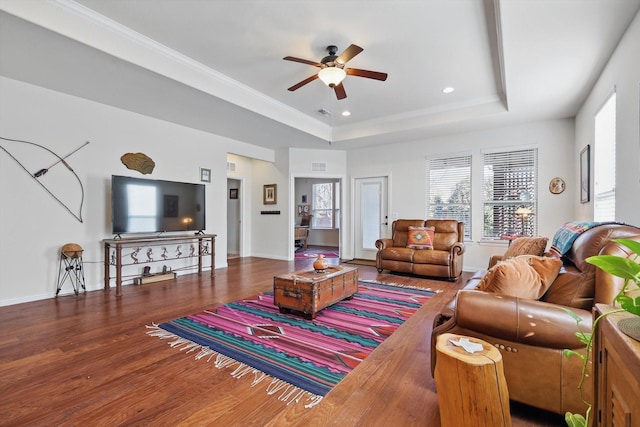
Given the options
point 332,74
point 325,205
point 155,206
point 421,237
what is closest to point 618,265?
point 332,74

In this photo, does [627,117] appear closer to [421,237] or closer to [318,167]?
[421,237]

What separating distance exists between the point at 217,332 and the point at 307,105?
3.69m

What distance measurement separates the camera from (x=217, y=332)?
2.68 metres

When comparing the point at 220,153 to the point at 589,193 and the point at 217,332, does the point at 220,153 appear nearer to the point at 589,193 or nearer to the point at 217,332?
the point at 217,332

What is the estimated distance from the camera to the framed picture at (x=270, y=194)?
23.2 feet

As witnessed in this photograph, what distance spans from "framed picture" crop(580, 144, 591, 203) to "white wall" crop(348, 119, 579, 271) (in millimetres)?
549

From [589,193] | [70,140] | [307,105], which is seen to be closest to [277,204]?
[307,105]

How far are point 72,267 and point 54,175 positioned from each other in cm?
120

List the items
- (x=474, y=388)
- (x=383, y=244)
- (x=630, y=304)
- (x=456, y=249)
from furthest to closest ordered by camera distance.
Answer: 1. (x=383, y=244)
2. (x=456, y=249)
3. (x=474, y=388)
4. (x=630, y=304)

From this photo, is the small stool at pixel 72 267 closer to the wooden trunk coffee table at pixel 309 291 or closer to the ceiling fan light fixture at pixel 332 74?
the wooden trunk coffee table at pixel 309 291

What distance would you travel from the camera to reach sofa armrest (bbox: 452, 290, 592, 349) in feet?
4.77

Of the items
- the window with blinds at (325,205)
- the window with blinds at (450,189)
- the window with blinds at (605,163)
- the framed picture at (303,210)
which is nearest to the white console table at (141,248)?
the window with blinds at (450,189)

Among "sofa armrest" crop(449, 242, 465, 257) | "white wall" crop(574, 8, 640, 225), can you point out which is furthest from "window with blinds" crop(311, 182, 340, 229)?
A: "white wall" crop(574, 8, 640, 225)

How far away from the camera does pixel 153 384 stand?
74.6 inches
